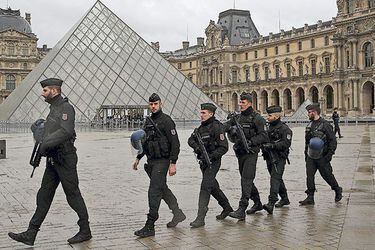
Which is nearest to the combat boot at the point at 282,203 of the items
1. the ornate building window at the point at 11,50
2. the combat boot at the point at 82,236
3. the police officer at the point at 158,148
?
the police officer at the point at 158,148

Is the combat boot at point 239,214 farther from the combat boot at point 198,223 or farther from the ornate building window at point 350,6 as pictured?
the ornate building window at point 350,6

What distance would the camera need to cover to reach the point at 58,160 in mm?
5152

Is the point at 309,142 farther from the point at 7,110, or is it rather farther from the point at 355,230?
the point at 7,110

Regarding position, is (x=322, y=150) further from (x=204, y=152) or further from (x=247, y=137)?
(x=204, y=152)

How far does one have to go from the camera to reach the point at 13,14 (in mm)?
85938

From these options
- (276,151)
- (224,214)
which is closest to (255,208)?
(224,214)

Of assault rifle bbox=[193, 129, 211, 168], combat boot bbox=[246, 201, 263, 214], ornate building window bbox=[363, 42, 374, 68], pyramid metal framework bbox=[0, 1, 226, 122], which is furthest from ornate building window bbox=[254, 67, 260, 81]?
assault rifle bbox=[193, 129, 211, 168]

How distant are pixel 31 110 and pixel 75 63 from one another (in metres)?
4.84

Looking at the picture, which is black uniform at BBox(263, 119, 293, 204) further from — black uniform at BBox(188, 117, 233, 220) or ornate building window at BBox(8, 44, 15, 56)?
ornate building window at BBox(8, 44, 15, 56)

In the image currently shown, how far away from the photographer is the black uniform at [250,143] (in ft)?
20.6

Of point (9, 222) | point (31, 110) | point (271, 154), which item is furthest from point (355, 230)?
point (31, 110)

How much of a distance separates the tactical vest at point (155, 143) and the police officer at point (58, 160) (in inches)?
32.9

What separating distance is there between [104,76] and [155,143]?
1218 inches

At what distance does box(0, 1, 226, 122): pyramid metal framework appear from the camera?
112 ft
